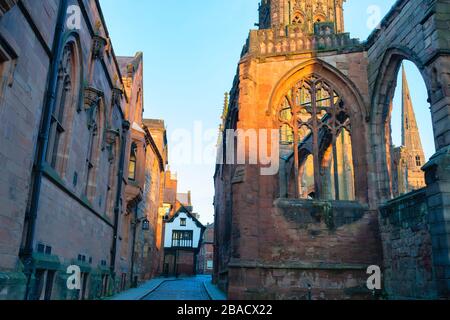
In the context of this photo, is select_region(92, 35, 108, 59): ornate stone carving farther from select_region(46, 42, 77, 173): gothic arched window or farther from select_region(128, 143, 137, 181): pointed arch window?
select_region(128, 143, 137, 181): pointed arch window

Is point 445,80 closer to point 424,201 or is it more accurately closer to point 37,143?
point 424,201

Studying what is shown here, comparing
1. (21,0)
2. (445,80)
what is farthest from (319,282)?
(21,0)

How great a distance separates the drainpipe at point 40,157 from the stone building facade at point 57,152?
0.06 feet

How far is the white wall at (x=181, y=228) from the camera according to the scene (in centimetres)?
4831

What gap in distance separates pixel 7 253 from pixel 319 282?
9.33 m

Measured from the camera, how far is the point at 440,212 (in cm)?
862

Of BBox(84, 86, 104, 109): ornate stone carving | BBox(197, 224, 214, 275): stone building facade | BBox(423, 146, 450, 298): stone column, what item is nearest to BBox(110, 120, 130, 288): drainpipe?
BBox(84, 86, 104, 109): ornate stone carving

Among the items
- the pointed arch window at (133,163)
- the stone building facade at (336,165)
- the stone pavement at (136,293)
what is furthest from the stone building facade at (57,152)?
the stone building facade at (336,165)

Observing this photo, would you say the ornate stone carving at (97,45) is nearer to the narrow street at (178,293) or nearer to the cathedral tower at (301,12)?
the narrow street at (178,293)

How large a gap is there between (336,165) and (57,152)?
9205 millimetres

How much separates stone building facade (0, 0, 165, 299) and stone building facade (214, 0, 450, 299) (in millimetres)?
4807

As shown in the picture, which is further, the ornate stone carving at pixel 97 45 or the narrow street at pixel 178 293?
the narrow street at pixel 178 293

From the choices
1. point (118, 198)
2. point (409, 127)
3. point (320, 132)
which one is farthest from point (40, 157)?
point (409, 127)

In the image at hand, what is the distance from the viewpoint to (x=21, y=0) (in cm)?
619
